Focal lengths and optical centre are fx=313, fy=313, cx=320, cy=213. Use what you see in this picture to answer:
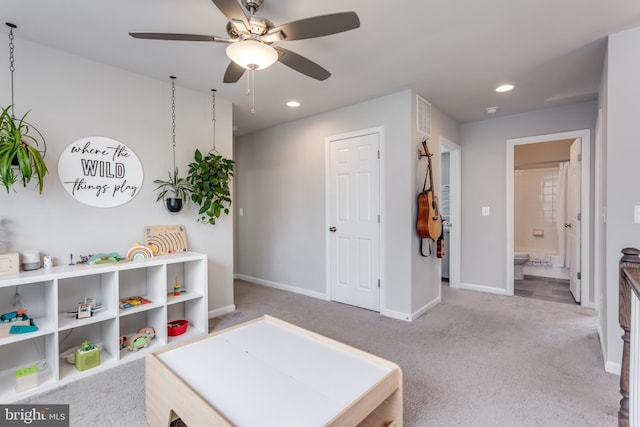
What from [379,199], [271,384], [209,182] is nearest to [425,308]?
[379,199]

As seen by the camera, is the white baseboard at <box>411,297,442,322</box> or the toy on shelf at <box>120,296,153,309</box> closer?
the toy on shelf at <box>120,296,153,309</box>

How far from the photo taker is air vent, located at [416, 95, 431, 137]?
3.34 m

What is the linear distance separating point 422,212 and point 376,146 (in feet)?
2.92

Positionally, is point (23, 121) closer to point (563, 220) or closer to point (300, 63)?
point (300, 63)

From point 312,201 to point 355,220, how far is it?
71 cm

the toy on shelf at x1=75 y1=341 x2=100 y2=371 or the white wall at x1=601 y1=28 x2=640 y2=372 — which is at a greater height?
the white wall at x1=601 y1=28 x2=640 y2=372

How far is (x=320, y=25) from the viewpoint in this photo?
5.06 feet

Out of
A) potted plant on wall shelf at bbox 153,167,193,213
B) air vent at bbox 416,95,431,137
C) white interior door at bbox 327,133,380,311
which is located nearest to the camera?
potted plant on wall shelf at bbox 153,167,193,213

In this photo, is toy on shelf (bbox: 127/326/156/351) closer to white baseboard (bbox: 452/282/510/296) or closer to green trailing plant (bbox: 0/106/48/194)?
green trailing plant (bbox: 0/106/48/194)

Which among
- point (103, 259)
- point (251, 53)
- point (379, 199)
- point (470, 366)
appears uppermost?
point (251, 53)

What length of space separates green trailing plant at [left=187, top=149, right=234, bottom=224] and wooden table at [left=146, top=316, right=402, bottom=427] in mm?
1551

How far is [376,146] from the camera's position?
349cm

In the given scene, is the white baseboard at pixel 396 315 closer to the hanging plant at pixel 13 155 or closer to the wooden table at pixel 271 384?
the wooden table at pixel 271 384

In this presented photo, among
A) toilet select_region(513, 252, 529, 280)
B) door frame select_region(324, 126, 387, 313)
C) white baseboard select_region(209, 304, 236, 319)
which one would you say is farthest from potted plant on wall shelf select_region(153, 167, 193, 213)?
toilet select_region(513, 252, 529, 280)
